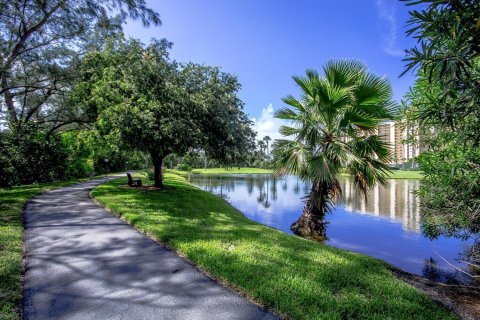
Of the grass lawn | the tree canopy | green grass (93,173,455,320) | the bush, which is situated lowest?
green grass (93,173,455,320)

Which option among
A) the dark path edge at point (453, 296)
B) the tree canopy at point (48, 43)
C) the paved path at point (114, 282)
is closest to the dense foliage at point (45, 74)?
the tree canopy at point (48, 43)

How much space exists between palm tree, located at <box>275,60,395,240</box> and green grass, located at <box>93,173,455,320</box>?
2114 mm

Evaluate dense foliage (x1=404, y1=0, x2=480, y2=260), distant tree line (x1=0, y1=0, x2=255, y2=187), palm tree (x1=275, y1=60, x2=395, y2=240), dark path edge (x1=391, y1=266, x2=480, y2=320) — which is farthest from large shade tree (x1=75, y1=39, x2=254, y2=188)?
dark path edge (x1=391, y1=266, x2=480, y2=320)

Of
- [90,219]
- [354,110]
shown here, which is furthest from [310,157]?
[90,219]

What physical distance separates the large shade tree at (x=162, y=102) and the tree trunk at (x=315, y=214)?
385cm

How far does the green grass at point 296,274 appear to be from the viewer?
2.86m

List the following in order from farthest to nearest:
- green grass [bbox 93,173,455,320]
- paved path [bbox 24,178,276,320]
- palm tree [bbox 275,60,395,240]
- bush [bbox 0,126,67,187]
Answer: bush [bbox 0,126,67,187] → palm tree [bbox 275,60,395,240] → green grass [bbox 93,173,455,320] → paved path [bbox 24,178,276,320]

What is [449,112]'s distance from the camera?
7.95 ft

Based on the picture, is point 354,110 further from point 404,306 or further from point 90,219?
point 90,219

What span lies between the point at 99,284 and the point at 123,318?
0.95m

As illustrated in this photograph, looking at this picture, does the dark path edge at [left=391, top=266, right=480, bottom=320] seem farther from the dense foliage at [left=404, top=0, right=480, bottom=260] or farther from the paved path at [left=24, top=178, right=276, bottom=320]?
the paved path at [left=24, top=178, right=276, bottom=320]

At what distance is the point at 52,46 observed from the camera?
12477mm

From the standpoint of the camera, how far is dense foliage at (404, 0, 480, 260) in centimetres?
Result: 210

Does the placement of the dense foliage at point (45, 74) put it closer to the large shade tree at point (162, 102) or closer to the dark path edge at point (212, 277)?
the large shade tree at point (162, 102)
